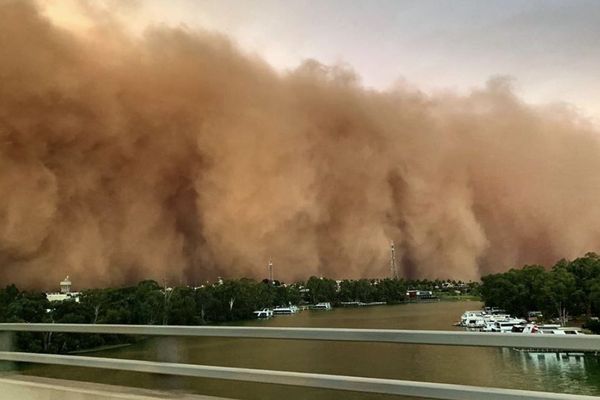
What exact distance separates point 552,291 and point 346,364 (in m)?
10.4

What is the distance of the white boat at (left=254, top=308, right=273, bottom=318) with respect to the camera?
10.9 meters

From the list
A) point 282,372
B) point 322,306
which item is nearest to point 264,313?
point 322,306

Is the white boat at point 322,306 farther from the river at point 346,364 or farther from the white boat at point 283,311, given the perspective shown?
the river at point 346,364

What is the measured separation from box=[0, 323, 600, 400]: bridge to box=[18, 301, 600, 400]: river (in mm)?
76

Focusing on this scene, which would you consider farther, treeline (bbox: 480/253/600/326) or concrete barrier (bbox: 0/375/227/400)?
treeline (bbox: 480/253/600/326)

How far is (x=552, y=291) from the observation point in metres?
11.8

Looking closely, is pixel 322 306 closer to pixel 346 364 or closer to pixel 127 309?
pixel 127 309

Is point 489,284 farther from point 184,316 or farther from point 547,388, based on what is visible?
point 547,388

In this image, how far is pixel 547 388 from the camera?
2223 millimetres

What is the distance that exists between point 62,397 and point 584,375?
322 cm

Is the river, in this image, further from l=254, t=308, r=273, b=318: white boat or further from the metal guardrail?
l=254, t=308, r=273, b=318: white boat

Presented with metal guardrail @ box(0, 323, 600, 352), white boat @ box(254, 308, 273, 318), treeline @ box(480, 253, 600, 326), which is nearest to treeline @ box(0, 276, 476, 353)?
white boat @ box(254, 308, 273, 318)

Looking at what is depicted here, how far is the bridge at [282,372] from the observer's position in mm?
1974

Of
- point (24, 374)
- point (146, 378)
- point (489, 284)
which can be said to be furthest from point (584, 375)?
point (489, 284)
